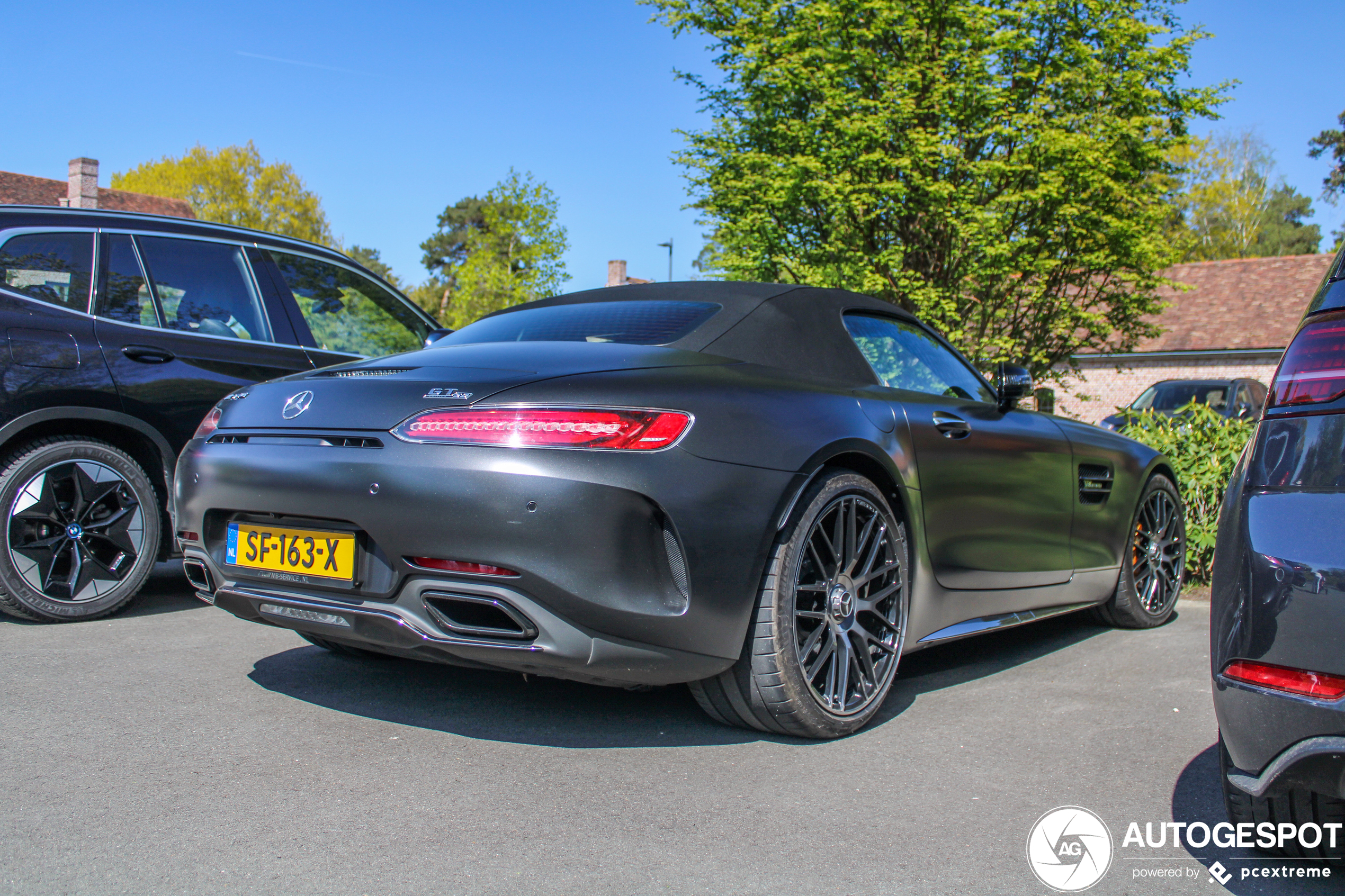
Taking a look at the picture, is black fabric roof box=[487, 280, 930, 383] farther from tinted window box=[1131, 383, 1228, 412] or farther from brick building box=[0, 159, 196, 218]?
brick building box=[0, 159, 196, 218]

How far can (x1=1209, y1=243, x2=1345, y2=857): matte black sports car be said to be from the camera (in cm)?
191

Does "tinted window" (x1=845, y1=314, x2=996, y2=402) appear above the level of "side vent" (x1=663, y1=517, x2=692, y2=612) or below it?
above

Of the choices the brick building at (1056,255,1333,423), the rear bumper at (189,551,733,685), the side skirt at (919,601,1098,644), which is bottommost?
the side skirt at (919,601,1098,644)

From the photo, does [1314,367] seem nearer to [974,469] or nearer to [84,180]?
[974,469]

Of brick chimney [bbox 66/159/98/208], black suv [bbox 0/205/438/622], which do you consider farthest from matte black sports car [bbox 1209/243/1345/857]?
brick chimney [bbox 66/159/98/208]

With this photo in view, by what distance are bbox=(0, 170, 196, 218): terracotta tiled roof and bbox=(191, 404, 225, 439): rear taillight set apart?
38638 millimetres

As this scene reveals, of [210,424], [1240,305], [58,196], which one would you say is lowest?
[210,424]

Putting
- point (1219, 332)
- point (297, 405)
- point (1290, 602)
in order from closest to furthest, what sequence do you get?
point (1290, 602)
point (297, 405)
point (1219, 332)

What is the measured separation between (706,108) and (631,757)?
15642mm

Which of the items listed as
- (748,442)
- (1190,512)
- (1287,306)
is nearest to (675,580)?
(748,442)

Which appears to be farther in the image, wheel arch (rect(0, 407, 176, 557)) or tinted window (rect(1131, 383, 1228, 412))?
tinted window (rect(1131, 383, 1228, 412))

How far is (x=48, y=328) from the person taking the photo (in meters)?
4.41

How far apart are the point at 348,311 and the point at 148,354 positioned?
116 cm

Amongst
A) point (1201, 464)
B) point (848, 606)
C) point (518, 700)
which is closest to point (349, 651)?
point (518, 700)
